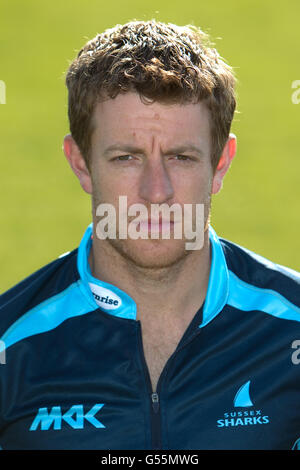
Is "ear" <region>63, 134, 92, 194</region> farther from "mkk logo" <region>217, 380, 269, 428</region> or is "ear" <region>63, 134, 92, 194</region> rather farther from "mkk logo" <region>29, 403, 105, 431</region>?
"mkk logo" <region>217, 380, 269, 428</region>

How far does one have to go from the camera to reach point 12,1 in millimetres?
11898

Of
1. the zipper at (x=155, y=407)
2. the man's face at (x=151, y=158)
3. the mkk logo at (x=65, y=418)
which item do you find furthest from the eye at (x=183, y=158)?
the mkk logo at (x=65, y=418)

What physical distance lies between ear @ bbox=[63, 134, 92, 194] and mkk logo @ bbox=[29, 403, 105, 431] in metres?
0.93

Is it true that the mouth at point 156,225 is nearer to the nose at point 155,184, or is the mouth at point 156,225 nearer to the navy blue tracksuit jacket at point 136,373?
the nose at point 155,184

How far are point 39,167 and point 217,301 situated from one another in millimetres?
5328

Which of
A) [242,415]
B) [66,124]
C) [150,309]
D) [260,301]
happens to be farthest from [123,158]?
[66,124]

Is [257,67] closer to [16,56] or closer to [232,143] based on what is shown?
[16,56]

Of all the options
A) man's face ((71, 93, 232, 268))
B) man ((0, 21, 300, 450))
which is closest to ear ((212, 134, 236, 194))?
man ((0, 21, 300, 450))

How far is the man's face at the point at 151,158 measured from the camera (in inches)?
147

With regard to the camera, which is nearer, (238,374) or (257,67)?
(238,374)

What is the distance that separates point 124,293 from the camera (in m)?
3.94

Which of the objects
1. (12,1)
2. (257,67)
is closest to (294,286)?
(257,67)

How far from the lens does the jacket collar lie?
12.9 ft

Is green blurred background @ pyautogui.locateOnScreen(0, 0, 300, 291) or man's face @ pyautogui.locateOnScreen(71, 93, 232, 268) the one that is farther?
green blurred background @ pyautogui.locateOnScreen(0, 0, 300, 291)
